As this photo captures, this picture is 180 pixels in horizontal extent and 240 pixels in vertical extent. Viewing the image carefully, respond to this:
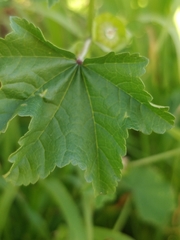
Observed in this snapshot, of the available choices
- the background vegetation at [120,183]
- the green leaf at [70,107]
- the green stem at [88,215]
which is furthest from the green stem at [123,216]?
the green leaf at [70,107]

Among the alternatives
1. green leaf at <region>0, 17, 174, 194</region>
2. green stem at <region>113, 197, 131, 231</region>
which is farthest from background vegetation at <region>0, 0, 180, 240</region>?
green leaf at <region>0, 17, 174, 194</region>

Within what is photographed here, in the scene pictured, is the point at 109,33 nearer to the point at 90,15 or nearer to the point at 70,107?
the point at 90,15

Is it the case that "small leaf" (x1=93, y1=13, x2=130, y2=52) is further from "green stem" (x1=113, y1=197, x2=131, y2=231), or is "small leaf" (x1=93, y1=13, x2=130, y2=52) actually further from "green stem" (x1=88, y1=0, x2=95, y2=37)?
"green stem" (x1=113, y1=197, x2=131, y2=231)

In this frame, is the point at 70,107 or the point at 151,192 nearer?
the point at 70,107

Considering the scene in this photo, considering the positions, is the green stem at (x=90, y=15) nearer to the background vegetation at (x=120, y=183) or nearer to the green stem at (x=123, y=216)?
the background vegetation at (x=120, y=183)

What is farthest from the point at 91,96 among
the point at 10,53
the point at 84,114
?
the point at 10,53

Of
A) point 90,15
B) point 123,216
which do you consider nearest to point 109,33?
Result: point 90,15
